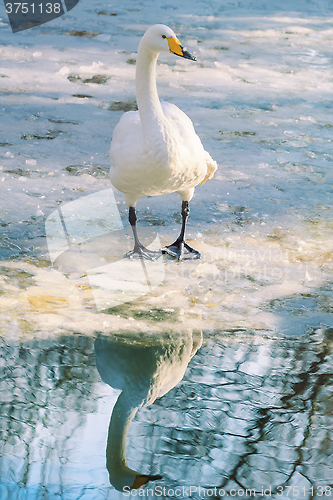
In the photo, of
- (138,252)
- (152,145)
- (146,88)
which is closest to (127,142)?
(152,145)

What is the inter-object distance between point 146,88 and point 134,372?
170 centimetres

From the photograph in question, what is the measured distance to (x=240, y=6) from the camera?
36.3 feet

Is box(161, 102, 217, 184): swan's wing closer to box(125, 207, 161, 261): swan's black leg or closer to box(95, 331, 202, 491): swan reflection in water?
box(125, 207, 161, 261): swan's black leg

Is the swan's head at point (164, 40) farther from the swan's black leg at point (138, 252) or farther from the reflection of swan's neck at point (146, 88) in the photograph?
the swan's black leg at point (138, 252)

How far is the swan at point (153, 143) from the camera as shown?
11.0 feet

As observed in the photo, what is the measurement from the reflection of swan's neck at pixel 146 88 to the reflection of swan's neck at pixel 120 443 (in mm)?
1615

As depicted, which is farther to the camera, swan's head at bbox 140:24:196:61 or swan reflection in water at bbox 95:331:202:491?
swan's head at bbox 140:24:196:61

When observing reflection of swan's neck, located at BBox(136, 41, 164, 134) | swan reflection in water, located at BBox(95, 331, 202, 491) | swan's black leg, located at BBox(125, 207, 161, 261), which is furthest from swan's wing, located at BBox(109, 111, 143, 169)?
swan reflection in water, located at BBox(95, 331, 202, 491)

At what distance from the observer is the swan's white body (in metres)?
3.34

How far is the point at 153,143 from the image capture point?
10.9 feet

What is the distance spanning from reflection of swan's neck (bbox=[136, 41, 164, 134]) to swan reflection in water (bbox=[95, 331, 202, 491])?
4.11 feet

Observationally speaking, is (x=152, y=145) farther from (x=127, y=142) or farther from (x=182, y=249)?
(x=182, y=249)

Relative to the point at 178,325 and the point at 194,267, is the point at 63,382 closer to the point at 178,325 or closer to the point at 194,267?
the point at 178,325

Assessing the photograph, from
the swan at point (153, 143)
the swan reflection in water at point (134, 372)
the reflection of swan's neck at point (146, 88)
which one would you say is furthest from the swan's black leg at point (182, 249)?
the swan reflection in water at point (134, 372)
